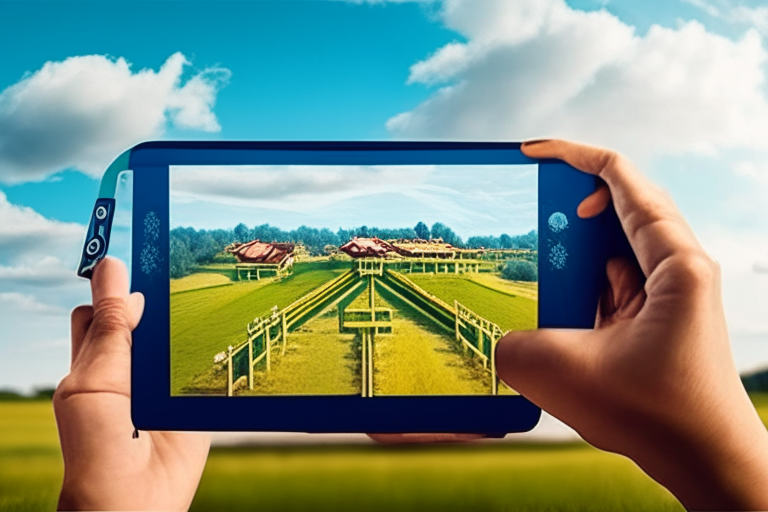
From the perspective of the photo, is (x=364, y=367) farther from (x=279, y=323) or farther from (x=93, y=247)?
(x=93, y=247)

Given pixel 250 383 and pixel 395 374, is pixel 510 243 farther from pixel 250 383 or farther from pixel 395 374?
pixel 250 383

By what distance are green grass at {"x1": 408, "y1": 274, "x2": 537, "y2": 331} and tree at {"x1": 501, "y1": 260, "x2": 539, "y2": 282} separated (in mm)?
35

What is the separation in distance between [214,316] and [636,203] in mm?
790

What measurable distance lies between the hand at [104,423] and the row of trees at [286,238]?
0.47ft

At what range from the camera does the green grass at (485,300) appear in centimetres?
122

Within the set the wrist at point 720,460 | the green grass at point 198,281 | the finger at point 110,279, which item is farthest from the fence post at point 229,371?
the wrist at point 720,460

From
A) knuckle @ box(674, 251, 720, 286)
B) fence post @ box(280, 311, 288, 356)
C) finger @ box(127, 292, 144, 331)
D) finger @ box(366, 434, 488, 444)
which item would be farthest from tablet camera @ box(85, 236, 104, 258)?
knuckle @ box(674, 251, 720, 286)

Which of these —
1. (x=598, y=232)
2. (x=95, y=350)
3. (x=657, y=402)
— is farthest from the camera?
(x=95, y=350)

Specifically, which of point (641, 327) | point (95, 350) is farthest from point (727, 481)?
point (95, 350)

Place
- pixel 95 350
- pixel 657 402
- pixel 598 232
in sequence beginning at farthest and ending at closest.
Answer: pixel 95 350
pixel 598 232
pixel 657 402

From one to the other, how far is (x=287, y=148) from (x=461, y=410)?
0.58 metres

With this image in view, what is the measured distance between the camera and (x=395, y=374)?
4.02ft

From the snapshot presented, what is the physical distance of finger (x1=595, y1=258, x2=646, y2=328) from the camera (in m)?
1.16

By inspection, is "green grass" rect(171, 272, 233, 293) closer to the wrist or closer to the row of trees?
the row of trees
